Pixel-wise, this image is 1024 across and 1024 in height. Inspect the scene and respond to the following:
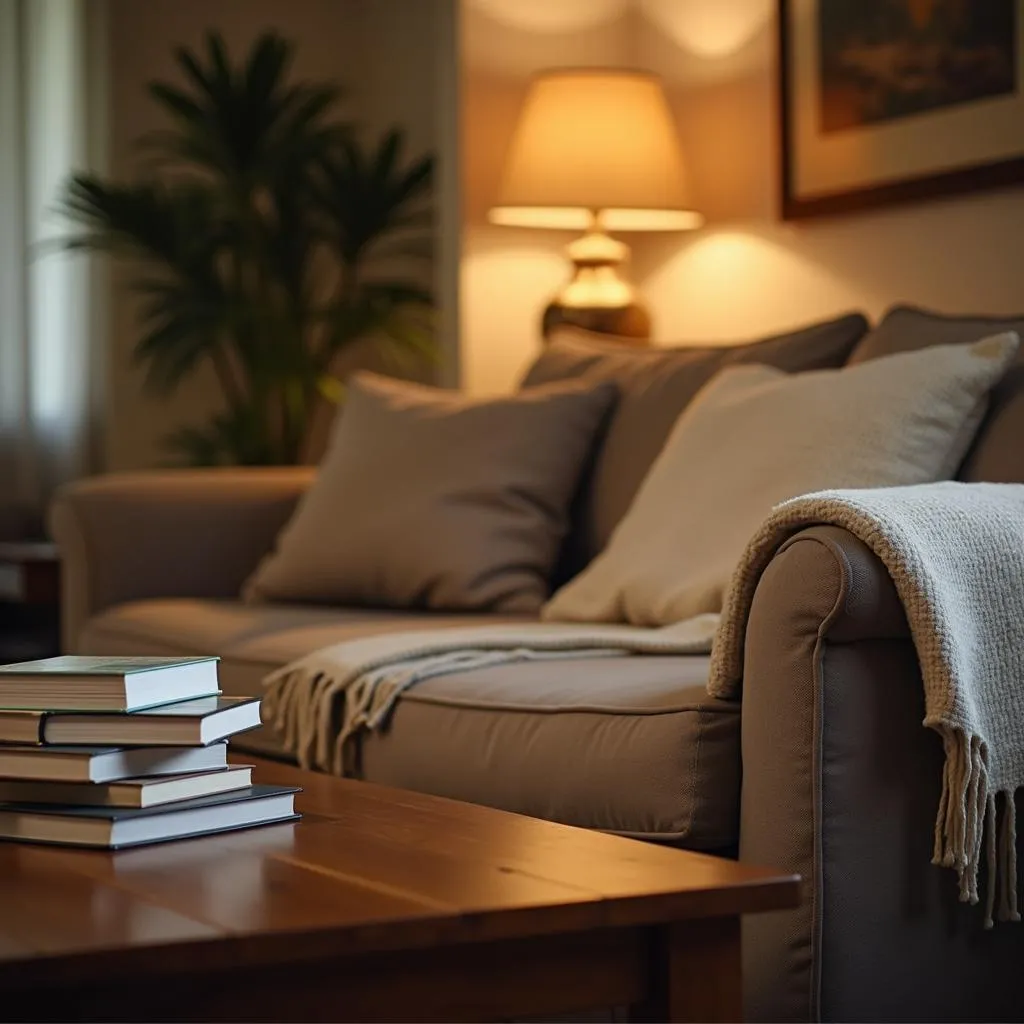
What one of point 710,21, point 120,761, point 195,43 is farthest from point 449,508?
point 195,43

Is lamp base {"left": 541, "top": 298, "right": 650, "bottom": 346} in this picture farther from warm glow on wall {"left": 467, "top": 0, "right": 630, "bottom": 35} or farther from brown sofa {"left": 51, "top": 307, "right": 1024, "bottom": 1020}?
brown sofa {"left": 51, "top": 307, "right": 1024, "bottom": 1020}

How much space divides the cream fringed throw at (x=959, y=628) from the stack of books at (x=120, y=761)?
565 millimetres

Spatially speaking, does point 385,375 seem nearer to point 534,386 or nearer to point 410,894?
point 534,386

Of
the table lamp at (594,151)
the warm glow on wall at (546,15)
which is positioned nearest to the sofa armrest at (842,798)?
the table lamp at (594,151)

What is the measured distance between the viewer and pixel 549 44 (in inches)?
153

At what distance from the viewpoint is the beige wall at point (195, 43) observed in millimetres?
5203

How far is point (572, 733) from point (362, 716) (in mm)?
361

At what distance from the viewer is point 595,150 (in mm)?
3395

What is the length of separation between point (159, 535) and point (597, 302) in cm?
101

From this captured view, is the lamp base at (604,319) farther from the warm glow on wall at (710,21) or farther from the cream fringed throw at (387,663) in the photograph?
the cream fringed throw at (387,663)

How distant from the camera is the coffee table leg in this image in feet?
3.74

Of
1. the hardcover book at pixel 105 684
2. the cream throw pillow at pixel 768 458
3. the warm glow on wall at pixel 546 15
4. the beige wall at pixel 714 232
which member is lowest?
the hardcover book at pixel 105 684

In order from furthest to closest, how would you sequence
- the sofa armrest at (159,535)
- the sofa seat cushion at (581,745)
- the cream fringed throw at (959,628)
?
the sofa armrest at (159,535) < the sofa seat cushion at (581,745) < the cream fringed throw at (959,628)

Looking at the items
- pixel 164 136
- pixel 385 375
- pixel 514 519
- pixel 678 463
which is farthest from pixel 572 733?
pixel 164 136
